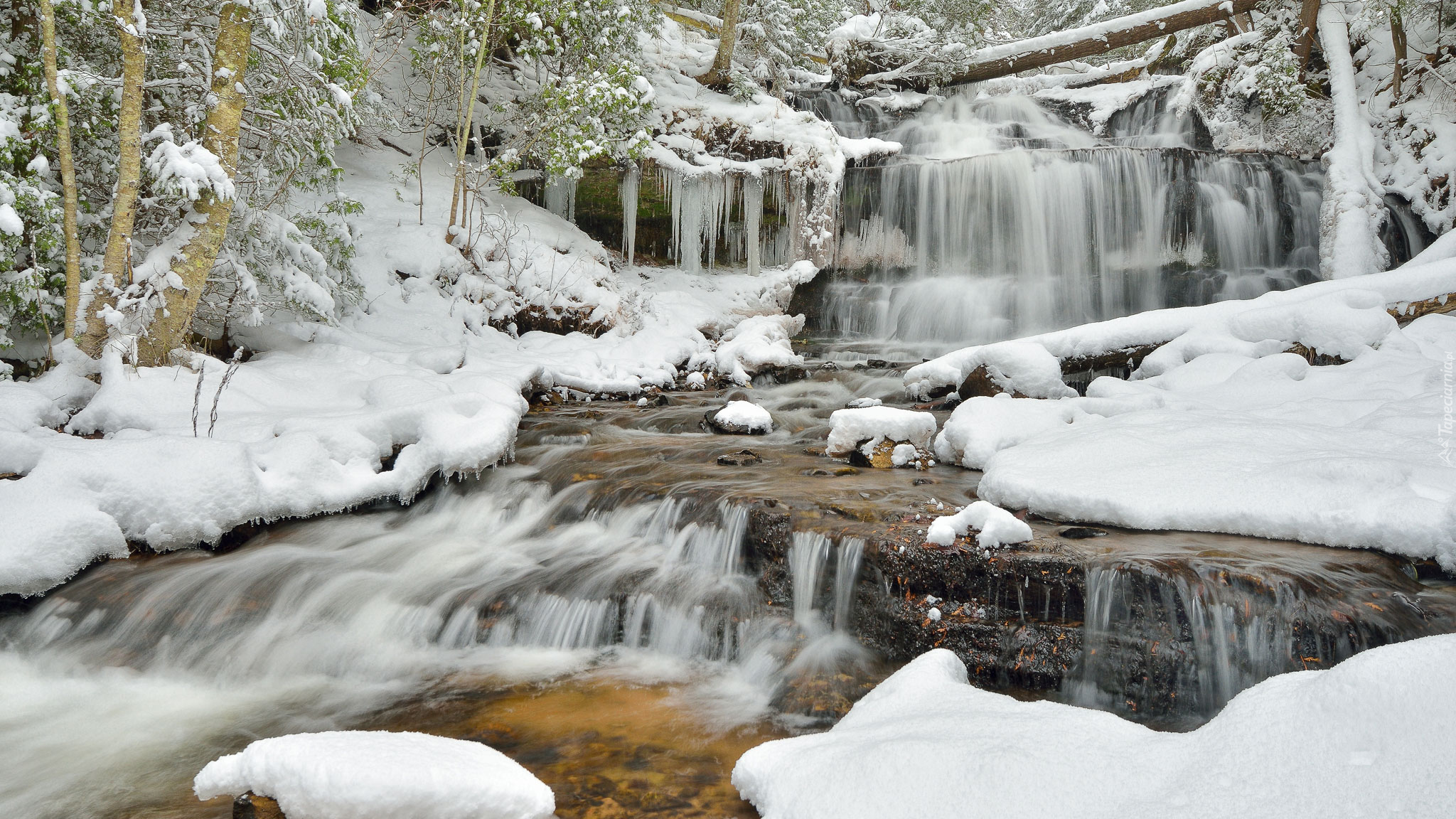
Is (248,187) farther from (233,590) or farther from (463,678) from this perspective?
(463,678)

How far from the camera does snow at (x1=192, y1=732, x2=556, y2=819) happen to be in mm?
1760

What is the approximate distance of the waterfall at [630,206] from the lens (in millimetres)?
11305

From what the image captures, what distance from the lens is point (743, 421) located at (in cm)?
657

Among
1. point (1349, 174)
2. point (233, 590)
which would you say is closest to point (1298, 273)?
point (1349, 174)

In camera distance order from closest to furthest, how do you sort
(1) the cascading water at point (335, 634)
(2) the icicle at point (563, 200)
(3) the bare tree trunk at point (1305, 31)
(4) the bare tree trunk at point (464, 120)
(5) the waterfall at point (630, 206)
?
(1) the cascading water at point (335, 634) → (4) the bare tree trunk at point (464, 120) → (3) the bare tree trunk at point (1305, 31) → (5) the waterfall at point (630, 206) → (2) the icicle at point (563, 200)

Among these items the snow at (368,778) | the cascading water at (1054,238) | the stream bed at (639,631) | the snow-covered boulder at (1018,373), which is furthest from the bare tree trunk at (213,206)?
the cascading water at (1054,238)

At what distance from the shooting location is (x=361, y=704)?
10.4ft

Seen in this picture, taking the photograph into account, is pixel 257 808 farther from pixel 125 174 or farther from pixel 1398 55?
pixel 1398 55

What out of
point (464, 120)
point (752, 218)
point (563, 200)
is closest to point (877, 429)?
point (752, 218)

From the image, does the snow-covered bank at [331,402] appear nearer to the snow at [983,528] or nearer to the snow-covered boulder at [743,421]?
the snow-covered boulder at [743,421]

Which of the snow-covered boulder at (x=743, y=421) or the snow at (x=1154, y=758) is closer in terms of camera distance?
the snow at (x=1154, y=758)

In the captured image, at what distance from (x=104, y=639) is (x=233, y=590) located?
546 millimetres

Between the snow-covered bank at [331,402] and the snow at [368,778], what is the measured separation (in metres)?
2.77

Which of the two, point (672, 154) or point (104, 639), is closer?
point (104, 639)
